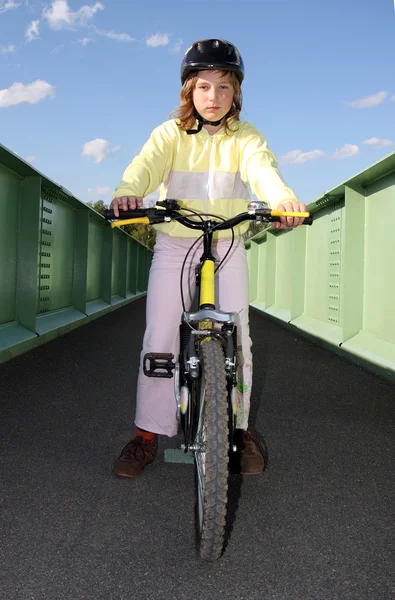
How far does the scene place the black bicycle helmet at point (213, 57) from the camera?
7.73 ft

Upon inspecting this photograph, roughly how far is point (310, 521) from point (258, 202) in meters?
1.25

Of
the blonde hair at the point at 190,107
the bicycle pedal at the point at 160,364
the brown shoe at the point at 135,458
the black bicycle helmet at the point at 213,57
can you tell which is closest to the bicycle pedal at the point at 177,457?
the brown shoe at the point at 135,458

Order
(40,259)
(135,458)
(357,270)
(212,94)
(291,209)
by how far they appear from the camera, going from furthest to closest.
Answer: (40,259), (357,270), (135,458), (212,94), (291,209)

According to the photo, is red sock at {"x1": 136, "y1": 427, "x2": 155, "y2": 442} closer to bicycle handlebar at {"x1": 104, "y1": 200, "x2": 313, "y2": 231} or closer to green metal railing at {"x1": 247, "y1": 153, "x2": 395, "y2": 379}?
bicycle handlebar at {"x1": 104, "y1": 200, "x2": 313, "y2": 231}

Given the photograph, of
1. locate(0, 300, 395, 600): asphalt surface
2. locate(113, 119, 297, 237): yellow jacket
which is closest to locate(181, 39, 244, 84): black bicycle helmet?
locate(113, 119, 297, 237): yellow jacket

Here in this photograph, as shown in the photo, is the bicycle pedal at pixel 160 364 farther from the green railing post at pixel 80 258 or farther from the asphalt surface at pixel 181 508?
the green railing post at pixel 80 258

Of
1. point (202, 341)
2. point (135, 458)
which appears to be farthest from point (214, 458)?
point (135, 458)

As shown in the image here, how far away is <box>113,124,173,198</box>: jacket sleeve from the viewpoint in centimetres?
237

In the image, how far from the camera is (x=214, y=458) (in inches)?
69.5

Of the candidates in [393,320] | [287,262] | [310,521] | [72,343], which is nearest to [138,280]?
[287,262]

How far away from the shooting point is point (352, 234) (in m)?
6.38

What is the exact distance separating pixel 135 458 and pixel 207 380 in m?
1.04

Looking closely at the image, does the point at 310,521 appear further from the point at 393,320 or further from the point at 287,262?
the point at 287,262

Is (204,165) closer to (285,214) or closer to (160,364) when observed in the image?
(285,214)
